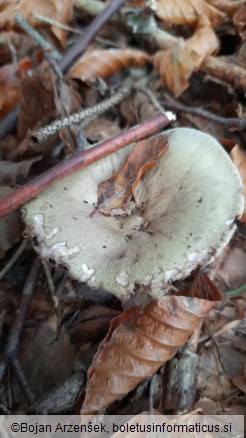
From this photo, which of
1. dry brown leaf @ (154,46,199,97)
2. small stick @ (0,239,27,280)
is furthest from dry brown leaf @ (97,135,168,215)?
dry brown leaf @ (154,46,199,97)

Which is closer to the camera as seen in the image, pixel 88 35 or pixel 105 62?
pixel 105 62

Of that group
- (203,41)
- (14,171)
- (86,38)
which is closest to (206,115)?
(203,41)

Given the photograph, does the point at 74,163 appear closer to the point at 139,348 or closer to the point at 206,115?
the point at 139,348

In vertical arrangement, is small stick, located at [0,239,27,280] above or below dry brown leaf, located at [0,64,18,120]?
below

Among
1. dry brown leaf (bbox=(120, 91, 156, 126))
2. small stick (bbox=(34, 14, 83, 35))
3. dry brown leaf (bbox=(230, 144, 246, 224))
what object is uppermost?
small stick (bbox=(34, 14, 83, 35))

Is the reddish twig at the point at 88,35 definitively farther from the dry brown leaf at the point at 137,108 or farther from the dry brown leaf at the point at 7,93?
the dry brown leaf at the point at 137,108

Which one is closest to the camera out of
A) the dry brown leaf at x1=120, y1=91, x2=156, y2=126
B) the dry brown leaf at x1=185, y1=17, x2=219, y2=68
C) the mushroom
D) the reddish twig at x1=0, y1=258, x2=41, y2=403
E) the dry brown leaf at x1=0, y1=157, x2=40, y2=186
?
the mushroom

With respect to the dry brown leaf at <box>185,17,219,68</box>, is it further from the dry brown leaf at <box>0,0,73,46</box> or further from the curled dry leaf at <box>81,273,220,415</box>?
the curled dry leaf at <box>81,273,220,415</box>

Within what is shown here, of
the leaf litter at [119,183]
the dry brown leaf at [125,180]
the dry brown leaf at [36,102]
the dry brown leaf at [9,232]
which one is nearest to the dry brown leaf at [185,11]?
the leaf litter at [119,183]
